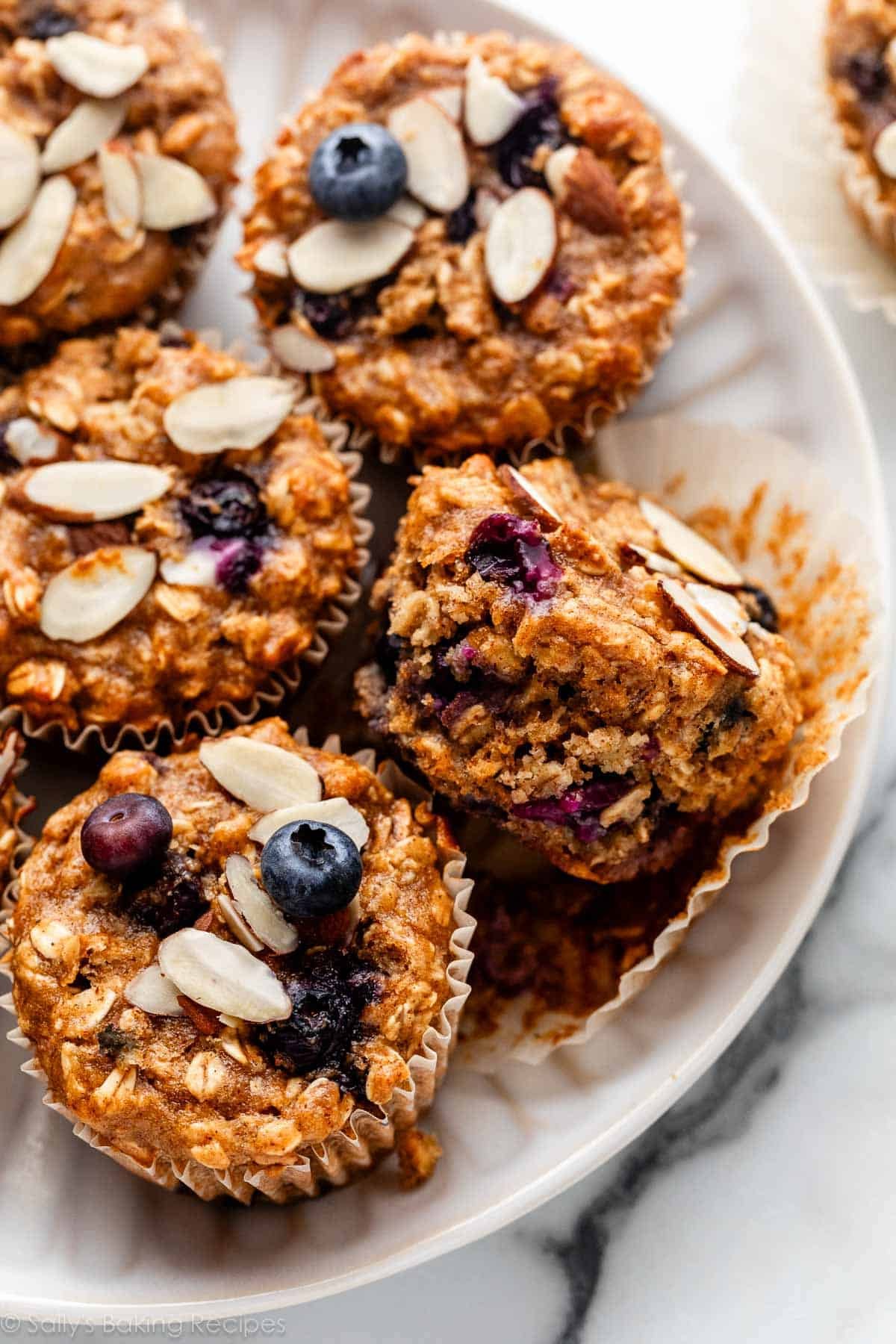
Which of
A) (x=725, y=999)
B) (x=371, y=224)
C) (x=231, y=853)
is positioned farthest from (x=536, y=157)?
(x=725, y=999)

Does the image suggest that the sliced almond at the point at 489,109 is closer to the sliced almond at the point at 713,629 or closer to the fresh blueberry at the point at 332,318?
the fresh blueberry at the point at 332,318

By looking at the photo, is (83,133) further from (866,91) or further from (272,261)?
(866,91)

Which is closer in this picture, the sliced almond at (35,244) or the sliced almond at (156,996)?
the sliced almond at (156,996)

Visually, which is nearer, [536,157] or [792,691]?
[792,691]

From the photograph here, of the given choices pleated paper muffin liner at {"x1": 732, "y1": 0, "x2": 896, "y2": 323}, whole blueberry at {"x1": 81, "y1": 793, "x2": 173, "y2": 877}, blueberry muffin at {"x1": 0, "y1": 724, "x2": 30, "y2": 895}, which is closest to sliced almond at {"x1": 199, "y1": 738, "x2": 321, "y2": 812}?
whole blueberry at {"x1": 81, "y1": 793, "x2": 173, "y2": 877}

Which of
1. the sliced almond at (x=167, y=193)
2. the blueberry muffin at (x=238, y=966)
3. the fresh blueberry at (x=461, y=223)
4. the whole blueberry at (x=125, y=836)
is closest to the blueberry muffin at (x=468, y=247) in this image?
the fresh blueberry at (x=461, y=223)

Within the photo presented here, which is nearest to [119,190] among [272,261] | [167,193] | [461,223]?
[167,193]

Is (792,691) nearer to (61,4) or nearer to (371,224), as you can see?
(371,224)
